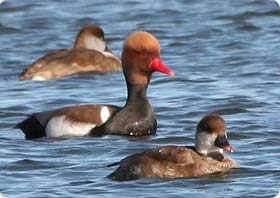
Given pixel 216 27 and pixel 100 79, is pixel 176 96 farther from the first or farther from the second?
pixel 216 27

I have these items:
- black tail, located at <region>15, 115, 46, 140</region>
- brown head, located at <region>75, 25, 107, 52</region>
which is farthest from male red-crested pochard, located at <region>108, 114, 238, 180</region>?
brown head, located at <region>75, 25, 107, 52</region>

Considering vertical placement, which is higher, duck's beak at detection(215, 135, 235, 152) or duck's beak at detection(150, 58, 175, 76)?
duck's beak at detection(150, 58, 175, 76)

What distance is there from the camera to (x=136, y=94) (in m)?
13.2

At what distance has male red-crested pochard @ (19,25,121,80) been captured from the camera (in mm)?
16812

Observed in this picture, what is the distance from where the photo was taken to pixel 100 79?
1683 centimetres

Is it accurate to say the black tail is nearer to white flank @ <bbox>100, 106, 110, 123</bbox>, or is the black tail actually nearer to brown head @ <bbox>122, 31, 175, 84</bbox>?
white flank @ <bbox>100, 106, 110, 123</bbox>

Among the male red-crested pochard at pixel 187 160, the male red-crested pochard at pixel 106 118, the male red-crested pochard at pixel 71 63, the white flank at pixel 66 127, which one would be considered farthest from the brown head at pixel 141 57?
the male red-crested pochard at pixel 71 63

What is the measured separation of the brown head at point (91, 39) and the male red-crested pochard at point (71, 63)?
0.17 feet

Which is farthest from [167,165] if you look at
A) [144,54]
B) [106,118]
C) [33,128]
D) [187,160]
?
[144,54]

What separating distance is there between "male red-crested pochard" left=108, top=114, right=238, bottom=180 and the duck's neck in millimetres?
2541

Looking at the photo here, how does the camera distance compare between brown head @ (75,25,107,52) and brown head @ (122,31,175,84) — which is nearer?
brown head @ (122,31,175,84)

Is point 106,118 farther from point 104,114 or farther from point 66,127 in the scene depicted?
point 66,127

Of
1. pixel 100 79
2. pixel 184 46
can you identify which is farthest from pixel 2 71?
pixel 184 46

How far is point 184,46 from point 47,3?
5.37 meters
